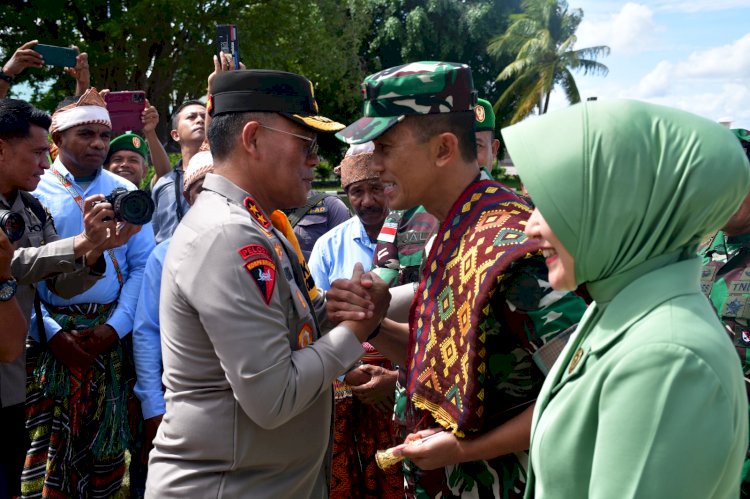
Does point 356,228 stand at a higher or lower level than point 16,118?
lower

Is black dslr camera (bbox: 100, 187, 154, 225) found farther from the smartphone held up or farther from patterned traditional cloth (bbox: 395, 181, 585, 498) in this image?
the smartphone held up

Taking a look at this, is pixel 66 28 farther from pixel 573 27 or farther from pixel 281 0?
pixel 573 27

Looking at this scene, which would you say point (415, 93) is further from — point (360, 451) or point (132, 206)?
point (360, 451)

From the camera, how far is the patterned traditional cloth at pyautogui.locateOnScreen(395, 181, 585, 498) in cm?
191

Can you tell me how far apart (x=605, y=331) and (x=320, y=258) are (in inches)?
112

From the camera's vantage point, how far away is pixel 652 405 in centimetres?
119

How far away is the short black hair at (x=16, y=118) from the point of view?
11.6 feet

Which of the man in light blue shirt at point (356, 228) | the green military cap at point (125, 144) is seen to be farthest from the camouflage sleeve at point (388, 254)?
the green military cap at point (125, 144)

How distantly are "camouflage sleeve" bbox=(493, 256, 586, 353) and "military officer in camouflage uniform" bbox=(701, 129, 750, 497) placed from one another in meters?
1.74

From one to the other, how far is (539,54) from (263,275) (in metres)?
39.0

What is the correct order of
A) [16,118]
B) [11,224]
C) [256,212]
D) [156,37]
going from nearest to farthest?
[256,212] < [11,224] < [16,118] < [156,37]

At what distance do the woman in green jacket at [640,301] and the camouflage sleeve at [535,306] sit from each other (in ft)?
1.44

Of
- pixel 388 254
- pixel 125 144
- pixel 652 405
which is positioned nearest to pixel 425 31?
pixel 125 144

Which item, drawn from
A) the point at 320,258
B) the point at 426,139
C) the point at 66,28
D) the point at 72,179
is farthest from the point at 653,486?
the point at 66,28
